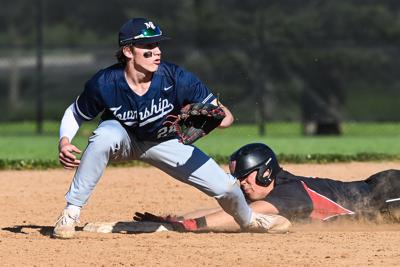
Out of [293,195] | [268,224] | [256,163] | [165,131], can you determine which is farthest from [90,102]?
[293,195]

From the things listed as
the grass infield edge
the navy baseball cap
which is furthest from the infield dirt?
the grass infield edge

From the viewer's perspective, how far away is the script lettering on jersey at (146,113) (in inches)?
263

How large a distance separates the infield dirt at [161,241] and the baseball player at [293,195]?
128 millimetres

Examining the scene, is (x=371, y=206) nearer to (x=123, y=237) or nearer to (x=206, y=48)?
(x=123, y=237)

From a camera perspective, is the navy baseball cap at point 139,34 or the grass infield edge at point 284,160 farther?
the grass infield edge at point 284,160

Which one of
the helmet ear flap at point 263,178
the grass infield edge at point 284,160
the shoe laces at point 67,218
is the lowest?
the shoe laces at point 67,218

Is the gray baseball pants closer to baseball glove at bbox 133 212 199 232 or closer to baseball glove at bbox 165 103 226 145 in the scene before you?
baseball glove at bbox 165 103 226 145

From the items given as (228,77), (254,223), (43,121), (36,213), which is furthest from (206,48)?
(254,223)

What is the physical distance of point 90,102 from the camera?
6.82 metres

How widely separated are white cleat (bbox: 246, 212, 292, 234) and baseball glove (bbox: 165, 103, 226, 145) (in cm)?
80

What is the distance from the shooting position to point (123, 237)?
6895 mm

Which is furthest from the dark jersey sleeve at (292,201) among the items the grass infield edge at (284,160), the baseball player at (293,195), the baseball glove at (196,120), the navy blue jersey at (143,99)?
the grass infield edge at (284,160)

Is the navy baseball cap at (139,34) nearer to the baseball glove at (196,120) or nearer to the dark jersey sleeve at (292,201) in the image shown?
the baseball glove at (196,120)

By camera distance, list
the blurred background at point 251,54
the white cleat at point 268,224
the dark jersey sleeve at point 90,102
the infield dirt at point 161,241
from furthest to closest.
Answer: the blurred background at point 251,54 < the white cleat at point 268,224 < the dark jersey sleeve at point 90,102 < the infield dirt at point 161,241
